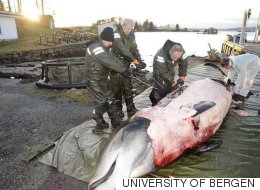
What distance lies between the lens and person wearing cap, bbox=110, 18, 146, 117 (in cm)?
539

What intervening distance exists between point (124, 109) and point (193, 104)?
2594 mm

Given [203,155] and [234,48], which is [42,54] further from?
[203,155]

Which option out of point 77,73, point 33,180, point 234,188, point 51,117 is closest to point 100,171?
point 33,180

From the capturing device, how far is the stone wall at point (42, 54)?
21000 millimetres

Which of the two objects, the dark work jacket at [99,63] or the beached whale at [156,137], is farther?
the dark work jacket at [99,63]

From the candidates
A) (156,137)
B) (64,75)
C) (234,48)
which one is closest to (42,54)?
(64,75)

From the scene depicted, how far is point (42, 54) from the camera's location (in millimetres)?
23922

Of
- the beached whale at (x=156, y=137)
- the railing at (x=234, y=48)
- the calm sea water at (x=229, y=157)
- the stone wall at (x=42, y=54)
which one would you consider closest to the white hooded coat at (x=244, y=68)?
the calm sea water at (x=229, y=157)

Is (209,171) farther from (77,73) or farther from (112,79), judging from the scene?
(77,73)

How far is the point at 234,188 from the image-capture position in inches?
127

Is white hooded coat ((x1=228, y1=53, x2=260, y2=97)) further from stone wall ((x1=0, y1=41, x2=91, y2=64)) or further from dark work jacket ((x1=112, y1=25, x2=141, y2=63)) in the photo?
stone wall ((x1=0, y1=41, x2=91, y2=64))

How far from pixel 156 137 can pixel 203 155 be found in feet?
3.99

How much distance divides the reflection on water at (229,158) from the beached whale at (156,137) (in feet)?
0.82

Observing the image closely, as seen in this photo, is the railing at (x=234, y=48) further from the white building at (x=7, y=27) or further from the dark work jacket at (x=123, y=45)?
the white building at (x=7, y=27)
